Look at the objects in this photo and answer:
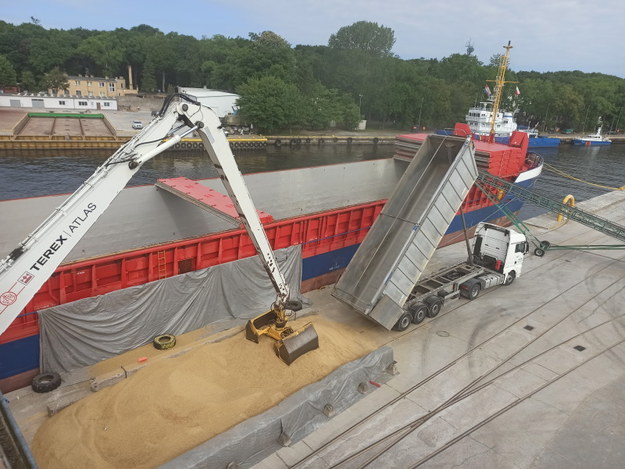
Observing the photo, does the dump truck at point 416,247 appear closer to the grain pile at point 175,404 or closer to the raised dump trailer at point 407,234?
the raised dump trailer at point 407,234

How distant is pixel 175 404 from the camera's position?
30.3 ft

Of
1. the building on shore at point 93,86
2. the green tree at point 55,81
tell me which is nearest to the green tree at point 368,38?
the building on shore at point 93,86

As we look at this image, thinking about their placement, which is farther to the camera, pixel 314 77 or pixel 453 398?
pixel 314 77

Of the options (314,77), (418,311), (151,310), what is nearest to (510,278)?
(418,311)

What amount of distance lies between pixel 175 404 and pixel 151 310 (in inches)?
157

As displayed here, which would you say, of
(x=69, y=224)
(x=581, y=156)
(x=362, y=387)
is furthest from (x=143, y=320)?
(x=581, y=156)

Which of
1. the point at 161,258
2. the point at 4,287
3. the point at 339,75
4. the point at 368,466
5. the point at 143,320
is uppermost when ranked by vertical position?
the point at 339,75

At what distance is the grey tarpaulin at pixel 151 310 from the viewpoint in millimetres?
10938

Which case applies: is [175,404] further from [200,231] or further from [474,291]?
[474,291]

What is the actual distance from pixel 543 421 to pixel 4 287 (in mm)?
11959

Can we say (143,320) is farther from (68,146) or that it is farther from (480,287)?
(68,146)

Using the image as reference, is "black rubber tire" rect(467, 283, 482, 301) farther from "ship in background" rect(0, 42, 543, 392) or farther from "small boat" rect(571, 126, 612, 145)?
"small boat" rect(571, 126, 612, 145)

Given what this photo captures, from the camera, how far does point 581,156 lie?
71938mm

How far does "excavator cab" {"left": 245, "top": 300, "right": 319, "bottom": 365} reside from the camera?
10.8 metres
